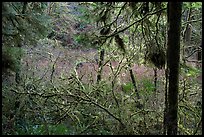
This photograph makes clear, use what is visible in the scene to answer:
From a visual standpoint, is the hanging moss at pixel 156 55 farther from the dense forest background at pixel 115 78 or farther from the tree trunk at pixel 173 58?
the tree trunk at pixel 173 58

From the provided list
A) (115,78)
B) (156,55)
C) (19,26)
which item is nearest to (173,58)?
(156,55)

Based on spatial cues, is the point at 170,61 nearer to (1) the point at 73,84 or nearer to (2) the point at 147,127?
(2) the point at 147,127

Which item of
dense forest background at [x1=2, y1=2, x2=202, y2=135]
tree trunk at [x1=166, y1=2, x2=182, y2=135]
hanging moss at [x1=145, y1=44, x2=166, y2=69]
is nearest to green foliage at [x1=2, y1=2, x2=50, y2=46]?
dense forest background at [x1=2, y1=2, x2=202, y2=135]

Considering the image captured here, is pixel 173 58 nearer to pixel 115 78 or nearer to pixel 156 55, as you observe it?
pixel 156 55

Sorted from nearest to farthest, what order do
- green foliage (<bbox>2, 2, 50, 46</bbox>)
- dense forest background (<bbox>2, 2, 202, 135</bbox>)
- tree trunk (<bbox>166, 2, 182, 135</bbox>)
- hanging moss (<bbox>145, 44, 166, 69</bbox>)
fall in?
tree trunk (<bbox>166, 2, 182, 135</bbox>)
dense forest background (<bbox>2, 2, 202, 135</bbox>)
hanging moss (<bbox>145, 44, 166, 69</bbox>)
green foliage (<bbox>2, 2, 50, 46</bbox>)

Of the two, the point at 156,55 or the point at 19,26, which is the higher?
the point at 19,26

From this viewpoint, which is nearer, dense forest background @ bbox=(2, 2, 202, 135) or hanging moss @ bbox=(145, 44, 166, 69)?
dense forest background @ bbox=(2, 2, 202, 135)

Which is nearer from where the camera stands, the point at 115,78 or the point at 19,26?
the point at 19,26

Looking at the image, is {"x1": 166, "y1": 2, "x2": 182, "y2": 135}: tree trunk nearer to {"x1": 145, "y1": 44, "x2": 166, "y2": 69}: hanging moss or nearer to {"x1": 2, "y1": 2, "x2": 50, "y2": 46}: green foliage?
{"x1": 145, "y1": 44, "x2": 166, "y2": 69}: hanging moss

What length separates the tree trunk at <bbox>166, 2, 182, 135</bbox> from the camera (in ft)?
14.2

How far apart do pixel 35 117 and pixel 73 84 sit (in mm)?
2283

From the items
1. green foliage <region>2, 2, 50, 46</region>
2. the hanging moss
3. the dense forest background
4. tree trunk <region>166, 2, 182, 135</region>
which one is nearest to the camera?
tree trunk <region>166, 2, 182, 135</region>

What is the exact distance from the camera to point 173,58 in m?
4.38

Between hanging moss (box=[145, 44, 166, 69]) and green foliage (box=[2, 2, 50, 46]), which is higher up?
green foliage (box=[2, 2, 50, 46])
